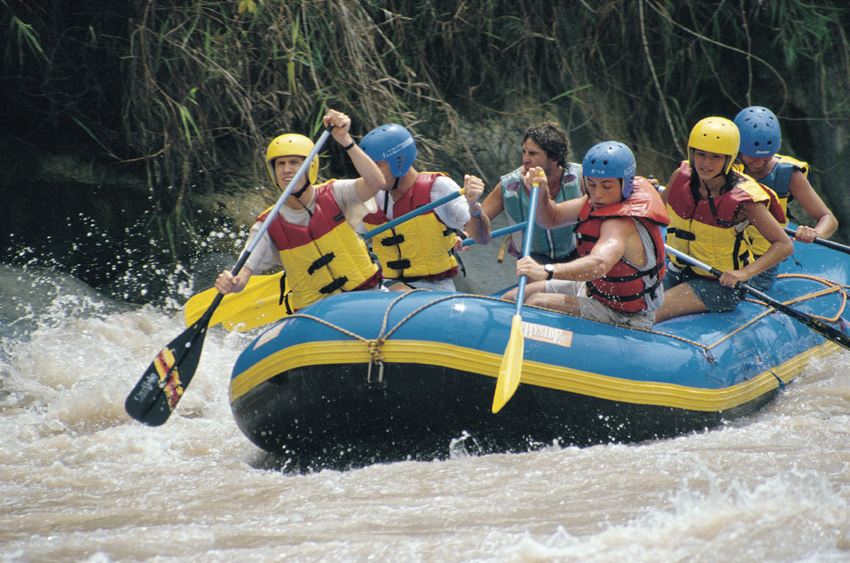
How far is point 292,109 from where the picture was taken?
6258 mm

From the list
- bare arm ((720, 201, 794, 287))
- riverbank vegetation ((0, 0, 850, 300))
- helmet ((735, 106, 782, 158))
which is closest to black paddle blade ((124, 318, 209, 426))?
riverbank vegetation ((0, 0, 850, 300))

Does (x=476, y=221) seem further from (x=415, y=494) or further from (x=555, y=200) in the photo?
(x=415, y=494)

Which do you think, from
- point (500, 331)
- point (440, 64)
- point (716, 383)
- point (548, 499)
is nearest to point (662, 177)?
point (440, 64)

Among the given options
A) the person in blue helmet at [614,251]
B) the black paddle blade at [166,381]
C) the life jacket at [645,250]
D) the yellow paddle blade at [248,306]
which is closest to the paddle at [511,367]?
the person in blue helmet at [614,251]

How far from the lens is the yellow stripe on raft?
11.0 feet

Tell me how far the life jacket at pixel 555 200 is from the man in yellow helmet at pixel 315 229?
2.97 feet

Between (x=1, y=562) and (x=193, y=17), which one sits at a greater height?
(x=193, y=17)

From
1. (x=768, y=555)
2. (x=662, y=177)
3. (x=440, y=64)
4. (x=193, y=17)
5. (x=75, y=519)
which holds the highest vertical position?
(x=193, y=17)

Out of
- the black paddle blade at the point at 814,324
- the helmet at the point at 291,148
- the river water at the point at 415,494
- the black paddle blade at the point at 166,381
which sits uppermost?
the helmet at the point at 291,148

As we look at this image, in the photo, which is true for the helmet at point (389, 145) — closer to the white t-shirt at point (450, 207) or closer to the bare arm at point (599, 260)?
the white t-shirt at point (450, 207)

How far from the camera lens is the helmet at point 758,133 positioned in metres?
4.93

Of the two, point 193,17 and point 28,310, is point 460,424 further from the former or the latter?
point 193,17

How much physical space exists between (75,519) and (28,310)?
2796 mm

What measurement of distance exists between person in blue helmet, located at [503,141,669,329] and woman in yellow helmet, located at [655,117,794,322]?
0.63 m
